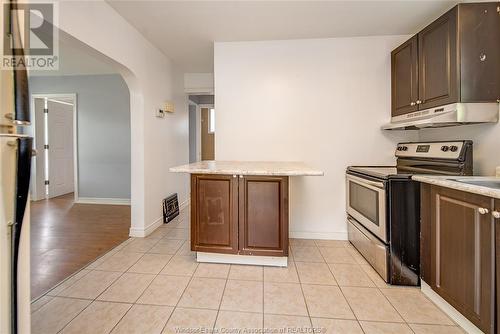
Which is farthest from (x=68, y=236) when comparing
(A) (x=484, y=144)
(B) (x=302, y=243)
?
(A) (x=484, y=144)

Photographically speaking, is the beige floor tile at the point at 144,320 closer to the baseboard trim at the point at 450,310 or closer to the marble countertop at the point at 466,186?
the baseboard trim at the point at 450,310

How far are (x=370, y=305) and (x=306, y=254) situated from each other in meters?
0.89

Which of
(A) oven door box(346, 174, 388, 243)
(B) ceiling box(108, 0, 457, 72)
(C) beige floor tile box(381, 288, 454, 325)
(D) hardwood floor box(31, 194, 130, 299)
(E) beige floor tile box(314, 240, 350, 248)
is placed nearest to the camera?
(C) beige floor tile box(381, 288, 454, 325)

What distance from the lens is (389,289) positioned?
191cm

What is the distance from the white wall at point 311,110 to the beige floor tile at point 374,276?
71cm

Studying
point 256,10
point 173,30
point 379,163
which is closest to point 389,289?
point 379,163

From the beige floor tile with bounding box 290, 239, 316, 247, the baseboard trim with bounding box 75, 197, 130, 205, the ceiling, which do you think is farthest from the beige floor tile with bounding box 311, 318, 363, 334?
the baseboard trim with bounding box 75, 197, 130, 205

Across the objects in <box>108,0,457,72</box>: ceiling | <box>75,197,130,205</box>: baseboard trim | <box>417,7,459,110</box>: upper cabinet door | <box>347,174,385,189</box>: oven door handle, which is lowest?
<box>75,197,130,205</box>: baseboard trim

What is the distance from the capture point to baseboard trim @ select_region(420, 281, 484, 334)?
4.66ft

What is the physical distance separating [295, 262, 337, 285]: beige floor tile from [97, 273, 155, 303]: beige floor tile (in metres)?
Answer: 1.31

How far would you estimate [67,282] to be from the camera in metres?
1.95

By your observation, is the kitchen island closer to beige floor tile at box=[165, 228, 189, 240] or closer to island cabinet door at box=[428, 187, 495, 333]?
beige floor tile at box=[165, 228, 189, 240]

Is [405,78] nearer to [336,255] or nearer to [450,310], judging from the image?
[336,255]

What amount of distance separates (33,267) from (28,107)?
6.75 feet
